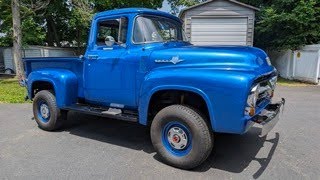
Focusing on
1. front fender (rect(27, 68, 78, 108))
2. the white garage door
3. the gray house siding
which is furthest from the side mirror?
the white garage door

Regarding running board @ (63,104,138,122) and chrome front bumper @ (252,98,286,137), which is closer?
chrome front bumper @ (252,98,286,137)

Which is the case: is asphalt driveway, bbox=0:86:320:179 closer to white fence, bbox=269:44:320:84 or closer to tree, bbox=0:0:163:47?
white fence, bbox=269:44:320:84

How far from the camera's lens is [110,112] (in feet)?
18.3

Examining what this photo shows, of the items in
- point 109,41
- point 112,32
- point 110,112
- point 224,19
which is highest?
point 224,19

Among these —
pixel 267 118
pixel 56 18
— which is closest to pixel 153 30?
pixel 267 118

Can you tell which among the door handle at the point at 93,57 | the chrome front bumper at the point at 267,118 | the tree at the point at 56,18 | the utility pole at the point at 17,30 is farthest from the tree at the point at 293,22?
the door handle at the point at 93,57

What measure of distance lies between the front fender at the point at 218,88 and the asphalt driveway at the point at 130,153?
2.70 feet

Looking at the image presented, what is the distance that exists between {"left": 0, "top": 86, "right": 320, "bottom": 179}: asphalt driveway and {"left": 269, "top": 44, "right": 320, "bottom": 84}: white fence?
7071 mm

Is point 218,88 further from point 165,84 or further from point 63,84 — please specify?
point 63,84

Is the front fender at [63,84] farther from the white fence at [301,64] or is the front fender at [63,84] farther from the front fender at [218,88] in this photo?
the white fence at [301,64]

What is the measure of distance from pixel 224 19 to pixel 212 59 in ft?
38.6

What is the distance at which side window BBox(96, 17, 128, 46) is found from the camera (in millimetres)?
5453

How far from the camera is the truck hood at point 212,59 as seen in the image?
174 inches

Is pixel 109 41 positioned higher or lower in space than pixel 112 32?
lower
